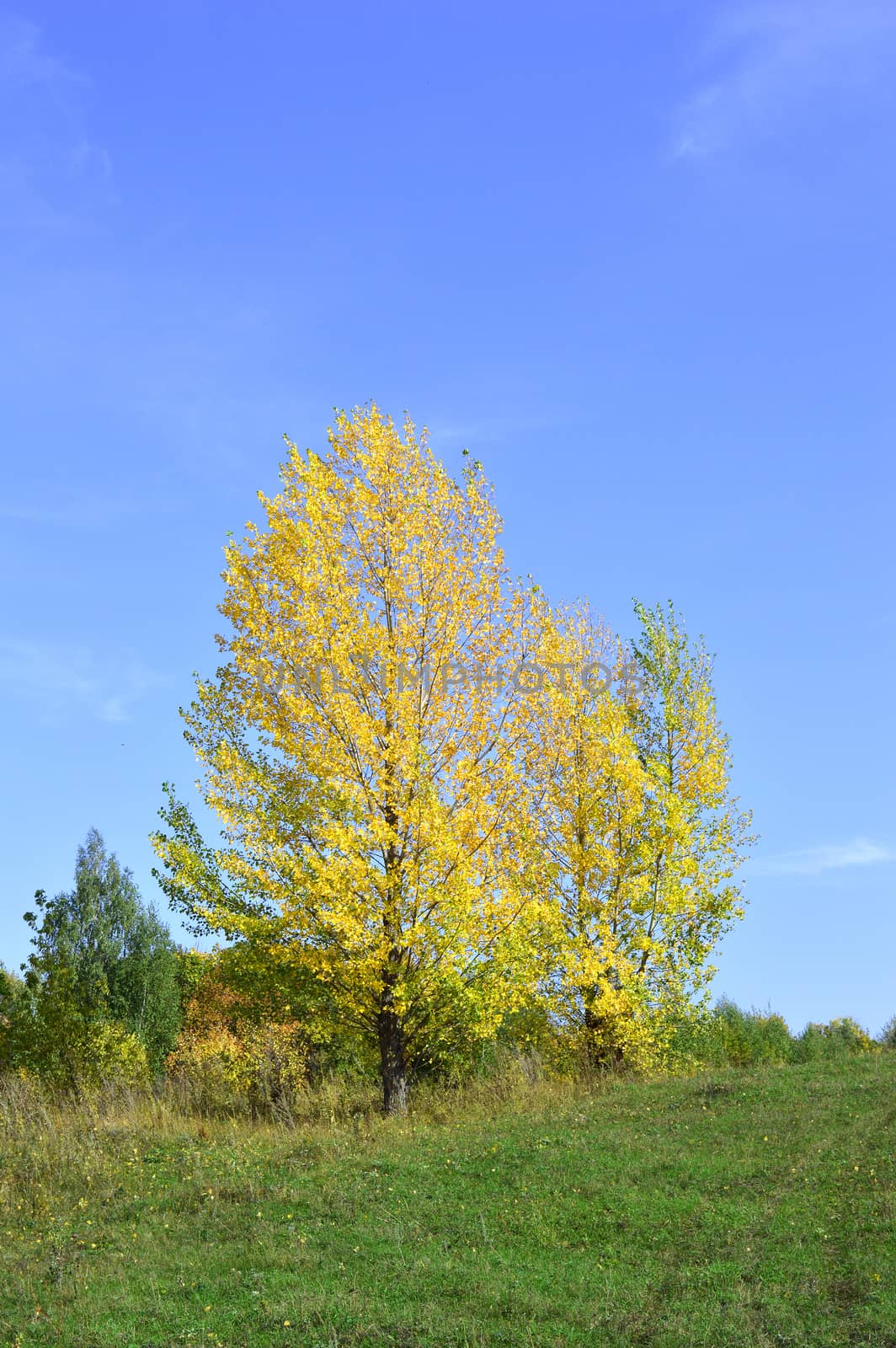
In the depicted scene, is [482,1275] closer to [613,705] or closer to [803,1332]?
[803,1332]

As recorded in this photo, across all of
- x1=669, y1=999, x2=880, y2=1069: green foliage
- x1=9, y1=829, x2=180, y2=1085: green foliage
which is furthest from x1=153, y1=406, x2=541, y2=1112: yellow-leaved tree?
x1=9, y1=829, x2=180, y2=1085: green foliage

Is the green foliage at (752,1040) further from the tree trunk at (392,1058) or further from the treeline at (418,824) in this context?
the tree trunk at (392,1058)

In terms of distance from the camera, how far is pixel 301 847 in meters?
15.3

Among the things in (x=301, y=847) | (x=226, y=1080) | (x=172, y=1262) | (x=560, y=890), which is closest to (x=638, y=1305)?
(x=172, y=1262)

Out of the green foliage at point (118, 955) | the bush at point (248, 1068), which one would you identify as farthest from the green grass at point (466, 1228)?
the green foliage at point (118, 955)

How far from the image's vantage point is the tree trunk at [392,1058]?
52.4 feet

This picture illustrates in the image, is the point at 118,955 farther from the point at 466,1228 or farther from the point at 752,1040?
the point at 466,1228

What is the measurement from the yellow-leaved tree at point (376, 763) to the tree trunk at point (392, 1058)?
0.10ft

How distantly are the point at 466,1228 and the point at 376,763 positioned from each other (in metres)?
6.48

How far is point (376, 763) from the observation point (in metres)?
15.1

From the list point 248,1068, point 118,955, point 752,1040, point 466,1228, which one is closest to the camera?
point 466,1228

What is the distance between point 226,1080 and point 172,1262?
9.20m

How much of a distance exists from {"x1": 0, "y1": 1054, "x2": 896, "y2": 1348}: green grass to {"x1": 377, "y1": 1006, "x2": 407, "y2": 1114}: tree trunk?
0.45 metres

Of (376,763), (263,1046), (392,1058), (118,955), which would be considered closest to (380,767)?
(376,763)
